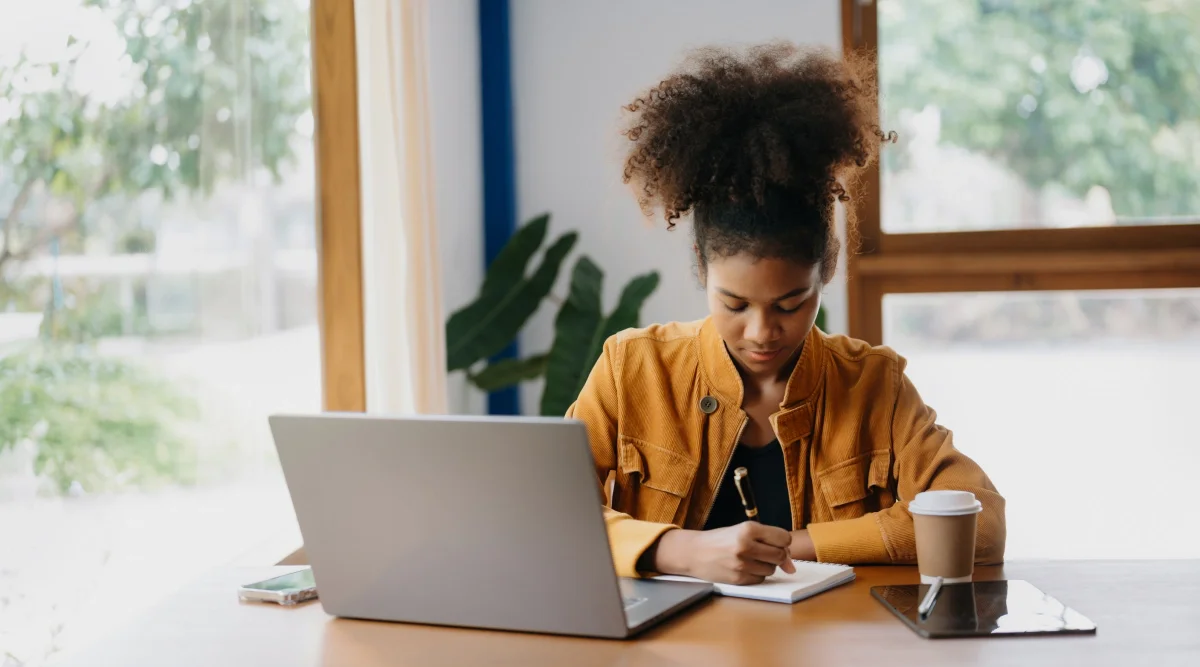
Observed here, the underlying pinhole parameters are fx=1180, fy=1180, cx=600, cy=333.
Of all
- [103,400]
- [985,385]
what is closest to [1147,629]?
[103,400]

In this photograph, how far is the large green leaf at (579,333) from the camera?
3113mm

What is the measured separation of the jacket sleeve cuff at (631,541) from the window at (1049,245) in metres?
2.33

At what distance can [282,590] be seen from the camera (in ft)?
4.29

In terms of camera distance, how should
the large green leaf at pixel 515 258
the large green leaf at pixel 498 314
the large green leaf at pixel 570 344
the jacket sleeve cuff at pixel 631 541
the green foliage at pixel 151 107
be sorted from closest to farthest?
1. the jacket sleeve cuff at pixel 631 541
2. the green foliage at pixel 151 107
3. the large green leaf at pixel 570 344
4. the large green leaf at pixel 498 314
5. the large green leaf at pixel 515 258

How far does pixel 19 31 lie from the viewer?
74.0 inches

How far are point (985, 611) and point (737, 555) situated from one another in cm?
25

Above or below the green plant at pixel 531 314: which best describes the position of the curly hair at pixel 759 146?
above

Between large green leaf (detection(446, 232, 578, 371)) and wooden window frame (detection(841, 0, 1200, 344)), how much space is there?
877 millimetres

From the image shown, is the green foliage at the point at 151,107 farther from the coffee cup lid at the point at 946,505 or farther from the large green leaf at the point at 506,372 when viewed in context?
the coffee cup lid at the point at 946,505

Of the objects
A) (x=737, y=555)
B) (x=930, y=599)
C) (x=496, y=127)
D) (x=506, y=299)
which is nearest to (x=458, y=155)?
(x=496, y=127)

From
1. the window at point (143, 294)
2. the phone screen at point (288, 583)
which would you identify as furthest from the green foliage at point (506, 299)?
the phone screen at point (288, 583)

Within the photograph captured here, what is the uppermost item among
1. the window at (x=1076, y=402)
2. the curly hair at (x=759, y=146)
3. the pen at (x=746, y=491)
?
the curly hair at (x=759, y=146)

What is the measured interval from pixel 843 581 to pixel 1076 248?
254cm

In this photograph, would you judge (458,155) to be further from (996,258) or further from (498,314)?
(996,258)
